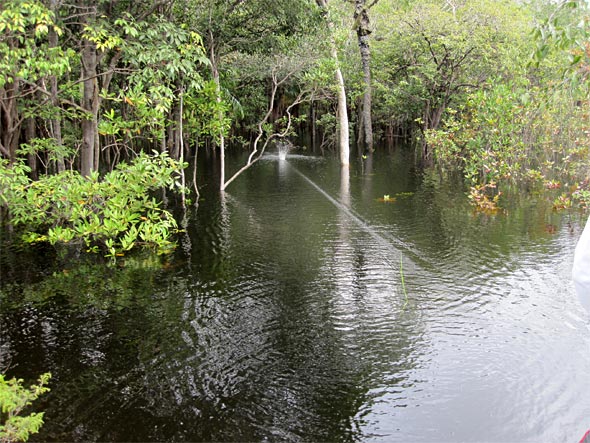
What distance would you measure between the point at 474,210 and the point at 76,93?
8502mm

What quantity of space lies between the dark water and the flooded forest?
28 mm

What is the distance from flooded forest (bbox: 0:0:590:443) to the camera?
15.3 feet

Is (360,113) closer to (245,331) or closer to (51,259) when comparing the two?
(51,259)

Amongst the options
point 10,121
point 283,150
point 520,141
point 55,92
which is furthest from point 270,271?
point 283,150

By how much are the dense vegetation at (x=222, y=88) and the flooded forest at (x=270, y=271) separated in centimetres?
7

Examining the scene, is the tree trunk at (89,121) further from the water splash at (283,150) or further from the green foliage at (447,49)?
the water splash at (283,150)

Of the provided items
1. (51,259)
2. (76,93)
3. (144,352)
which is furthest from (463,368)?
(76,93)

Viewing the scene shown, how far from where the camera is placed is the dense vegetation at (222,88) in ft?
26.8

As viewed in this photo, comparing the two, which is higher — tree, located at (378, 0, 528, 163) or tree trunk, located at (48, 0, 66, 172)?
tree, located at (378, 0, 528, 163)

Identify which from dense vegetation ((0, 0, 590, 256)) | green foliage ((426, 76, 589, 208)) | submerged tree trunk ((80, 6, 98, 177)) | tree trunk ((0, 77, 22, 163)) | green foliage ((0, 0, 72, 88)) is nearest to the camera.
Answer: green foliage ((0, 0, 72, 88))

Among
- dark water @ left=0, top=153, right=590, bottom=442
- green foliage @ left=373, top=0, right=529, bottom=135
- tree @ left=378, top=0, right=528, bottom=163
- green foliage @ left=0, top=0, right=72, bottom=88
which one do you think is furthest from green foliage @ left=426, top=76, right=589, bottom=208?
green foliage @ left=0, top=0, right=72, bottom=88

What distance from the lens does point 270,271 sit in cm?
840

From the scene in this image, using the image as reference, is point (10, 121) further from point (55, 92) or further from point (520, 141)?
point (520, 141)

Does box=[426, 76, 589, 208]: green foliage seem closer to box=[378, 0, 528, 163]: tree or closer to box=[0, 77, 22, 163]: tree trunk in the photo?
box=[378, 0, 528, 163]: tree
